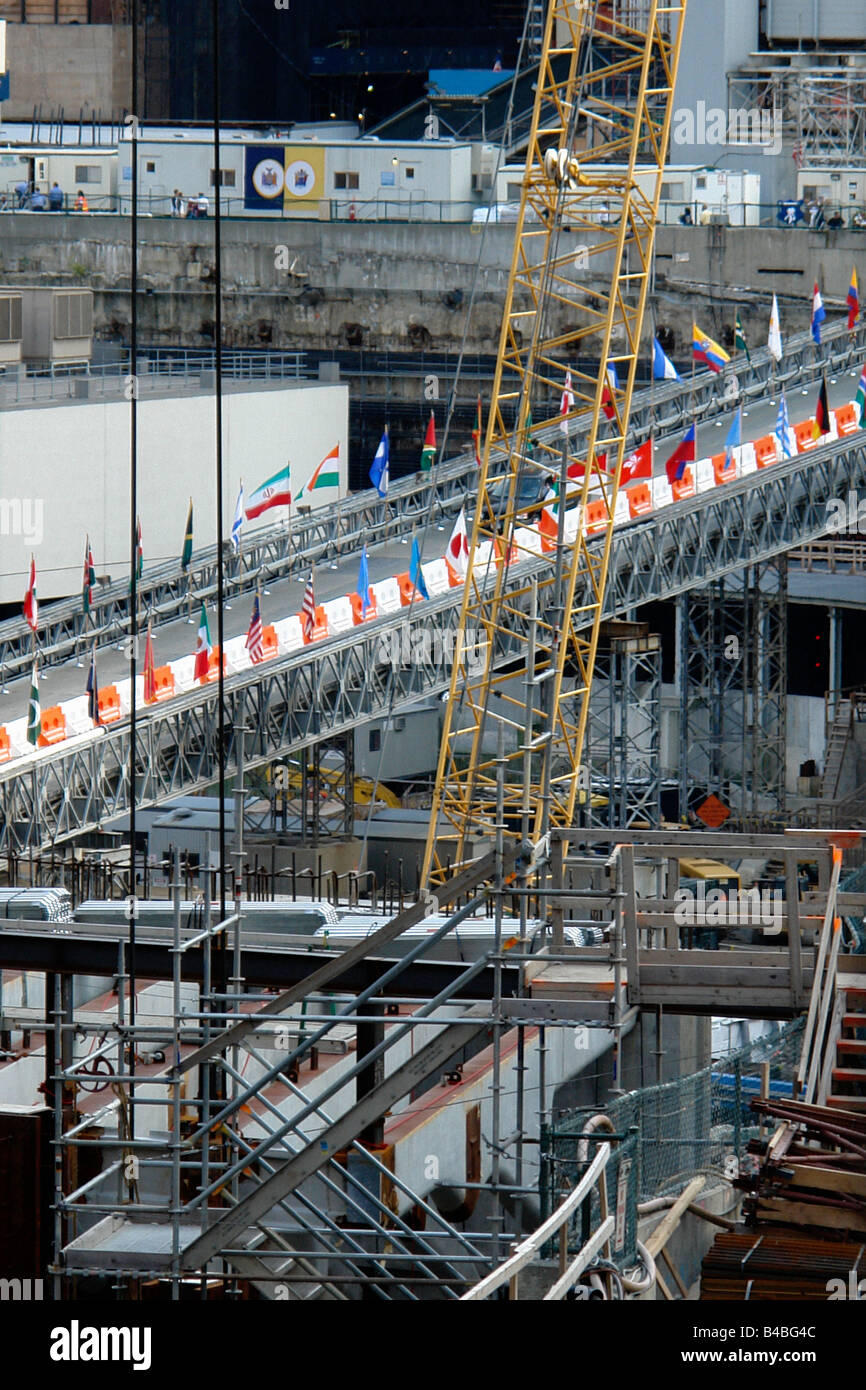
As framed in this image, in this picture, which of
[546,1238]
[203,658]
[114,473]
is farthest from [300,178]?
[546,1238]

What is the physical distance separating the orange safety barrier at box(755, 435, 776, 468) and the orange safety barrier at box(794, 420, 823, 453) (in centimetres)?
74

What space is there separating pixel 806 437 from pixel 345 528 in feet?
36.5

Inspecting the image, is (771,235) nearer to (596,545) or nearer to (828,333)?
(828,333)

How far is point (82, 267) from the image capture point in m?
86.8

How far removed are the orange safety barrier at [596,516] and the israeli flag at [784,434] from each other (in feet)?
15.3

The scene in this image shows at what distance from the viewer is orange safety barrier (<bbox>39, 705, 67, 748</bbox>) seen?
41219 millimetres

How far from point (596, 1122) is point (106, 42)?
310 ft

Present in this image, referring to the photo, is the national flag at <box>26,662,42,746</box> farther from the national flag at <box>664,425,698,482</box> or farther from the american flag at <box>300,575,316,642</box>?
the national flag at <box>664,425,698,482</box>

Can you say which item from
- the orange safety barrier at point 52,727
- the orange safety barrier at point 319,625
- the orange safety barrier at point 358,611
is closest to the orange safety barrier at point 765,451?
the orange safety barrier at point 358,611

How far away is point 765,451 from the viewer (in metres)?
53.5

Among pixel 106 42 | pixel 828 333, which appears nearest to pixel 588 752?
pixel 828 333

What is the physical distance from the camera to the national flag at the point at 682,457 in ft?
163

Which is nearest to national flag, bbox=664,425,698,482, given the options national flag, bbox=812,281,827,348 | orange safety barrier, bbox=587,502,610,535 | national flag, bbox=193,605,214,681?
orange safety barrier, bbox=587,502,610,535

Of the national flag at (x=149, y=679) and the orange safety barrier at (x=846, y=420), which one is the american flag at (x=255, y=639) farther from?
the orange safety barrier at (x=846, y=420)
